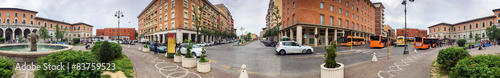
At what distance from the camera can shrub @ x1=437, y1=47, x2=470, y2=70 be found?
5.98m

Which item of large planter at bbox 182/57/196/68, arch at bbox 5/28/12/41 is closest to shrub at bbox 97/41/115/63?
large planter at bbox 182/57/196/68

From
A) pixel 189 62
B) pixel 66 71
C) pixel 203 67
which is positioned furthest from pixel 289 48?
pixel 66 71

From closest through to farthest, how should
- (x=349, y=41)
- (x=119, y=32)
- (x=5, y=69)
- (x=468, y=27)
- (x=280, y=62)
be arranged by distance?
(x=5, y=69) < (x=280, y=62) < (x=349, y=41) < (x=468, y=27) < (x=119, y=32)

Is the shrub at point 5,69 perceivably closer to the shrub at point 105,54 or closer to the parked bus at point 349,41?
the shrub at point 105,54

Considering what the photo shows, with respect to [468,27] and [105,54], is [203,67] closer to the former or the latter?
[105,54]

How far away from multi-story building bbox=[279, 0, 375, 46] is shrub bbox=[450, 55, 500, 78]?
20639 millimetres

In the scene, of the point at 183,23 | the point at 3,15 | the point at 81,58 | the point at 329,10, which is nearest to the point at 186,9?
the point at 183,23

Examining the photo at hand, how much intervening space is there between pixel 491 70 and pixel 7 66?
11.4 m

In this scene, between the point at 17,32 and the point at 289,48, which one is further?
the point at 17,32

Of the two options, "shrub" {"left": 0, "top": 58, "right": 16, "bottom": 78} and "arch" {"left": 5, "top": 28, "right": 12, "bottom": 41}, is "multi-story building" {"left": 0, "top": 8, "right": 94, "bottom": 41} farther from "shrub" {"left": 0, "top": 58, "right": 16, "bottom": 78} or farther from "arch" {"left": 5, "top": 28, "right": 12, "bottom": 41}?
"shrub" {"left": 0, "top": 58, "right": 16, "bottom": 78}

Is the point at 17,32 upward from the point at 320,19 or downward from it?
downward

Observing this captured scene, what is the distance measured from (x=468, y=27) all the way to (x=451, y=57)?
303 ft

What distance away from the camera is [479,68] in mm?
3758

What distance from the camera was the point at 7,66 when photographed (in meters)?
4.13
